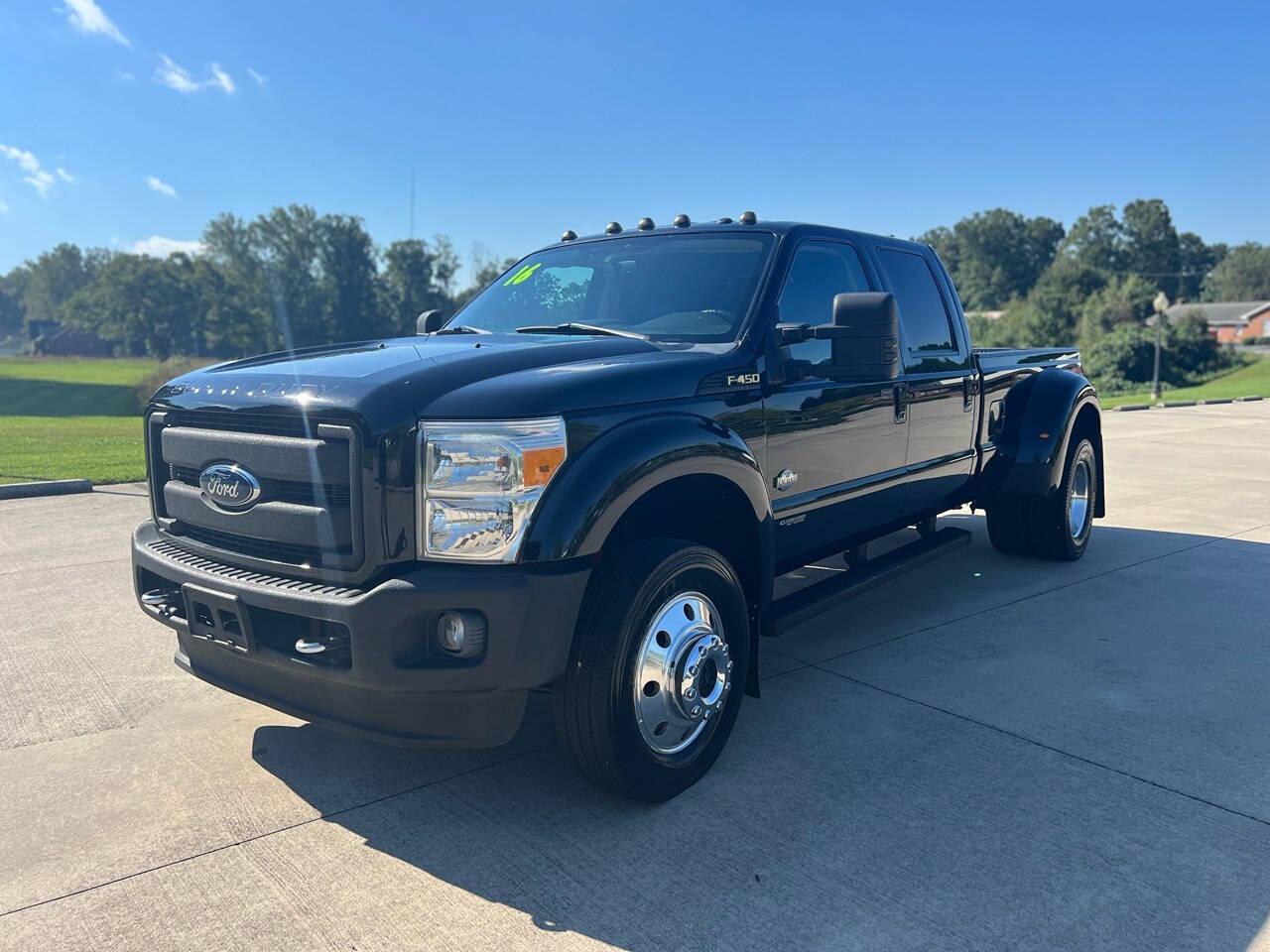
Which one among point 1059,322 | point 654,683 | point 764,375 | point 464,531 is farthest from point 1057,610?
point 1059,322

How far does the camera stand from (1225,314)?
358 feet

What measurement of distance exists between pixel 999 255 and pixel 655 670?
13994 cm

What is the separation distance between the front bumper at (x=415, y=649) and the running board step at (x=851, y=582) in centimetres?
124

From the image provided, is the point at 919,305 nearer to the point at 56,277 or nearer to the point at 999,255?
the point at 999,255

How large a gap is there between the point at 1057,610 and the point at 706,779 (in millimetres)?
2998

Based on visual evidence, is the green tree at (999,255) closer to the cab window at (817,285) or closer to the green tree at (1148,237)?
the green tree at (1148,237)

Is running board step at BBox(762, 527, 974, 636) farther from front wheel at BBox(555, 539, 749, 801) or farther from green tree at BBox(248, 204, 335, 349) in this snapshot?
green tree at BBox(248, 204, 335, 349)

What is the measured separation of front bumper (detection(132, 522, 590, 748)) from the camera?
8.63 feet

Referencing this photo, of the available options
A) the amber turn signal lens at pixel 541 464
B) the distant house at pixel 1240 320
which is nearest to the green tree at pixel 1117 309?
the distant house at pixel 1240 320

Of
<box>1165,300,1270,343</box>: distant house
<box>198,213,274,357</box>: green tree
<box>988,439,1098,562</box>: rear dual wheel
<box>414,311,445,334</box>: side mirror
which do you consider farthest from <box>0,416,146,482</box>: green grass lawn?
<box>1165,300,1270,343</box>: distant house

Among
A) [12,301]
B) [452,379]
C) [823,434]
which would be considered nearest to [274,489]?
[452,379]

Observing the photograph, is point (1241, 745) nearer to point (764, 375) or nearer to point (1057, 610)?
point (1057, 610)

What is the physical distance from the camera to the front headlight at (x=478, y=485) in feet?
8.86

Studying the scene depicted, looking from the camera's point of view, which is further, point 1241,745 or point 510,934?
point 1241,745
